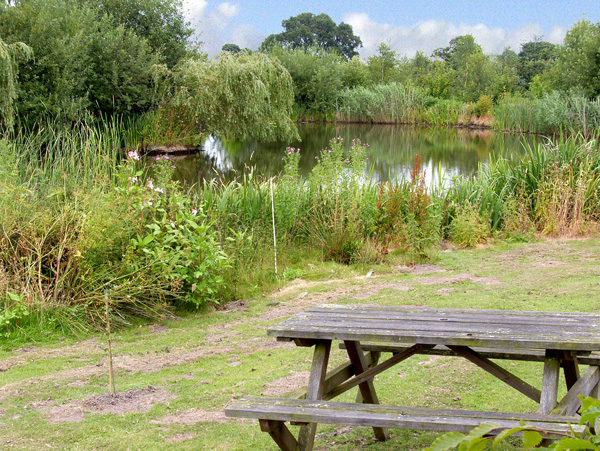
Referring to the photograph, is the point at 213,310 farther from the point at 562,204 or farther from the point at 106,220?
the point at 562,204

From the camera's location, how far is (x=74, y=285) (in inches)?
224

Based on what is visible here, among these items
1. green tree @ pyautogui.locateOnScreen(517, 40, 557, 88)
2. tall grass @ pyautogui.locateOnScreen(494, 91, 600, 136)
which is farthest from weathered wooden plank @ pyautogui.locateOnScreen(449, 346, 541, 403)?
green tree @ pyautogui.locateOnScreen(517, 40, 557, 88)

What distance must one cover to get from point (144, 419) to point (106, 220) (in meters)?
2.87

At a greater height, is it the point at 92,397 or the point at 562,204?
the point at 562,204

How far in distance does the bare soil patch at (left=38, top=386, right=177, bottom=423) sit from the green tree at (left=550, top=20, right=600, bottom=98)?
31.1m

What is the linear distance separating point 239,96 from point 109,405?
17828 mm

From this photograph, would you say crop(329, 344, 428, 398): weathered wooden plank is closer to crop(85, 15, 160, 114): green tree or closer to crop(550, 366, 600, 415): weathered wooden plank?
crop(550, 366, 600, 415): weathered wooden plank

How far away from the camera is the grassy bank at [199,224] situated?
561 centimetres

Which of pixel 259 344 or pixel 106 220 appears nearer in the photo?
pixel 259 344

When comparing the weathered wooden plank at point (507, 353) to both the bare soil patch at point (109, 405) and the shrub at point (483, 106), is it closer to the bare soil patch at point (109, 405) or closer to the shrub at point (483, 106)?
the bare soil patch at point (109, 405)

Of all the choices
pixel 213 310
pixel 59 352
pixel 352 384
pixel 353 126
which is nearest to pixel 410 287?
pixel 213 310

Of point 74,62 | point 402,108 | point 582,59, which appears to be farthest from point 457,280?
point 402,108

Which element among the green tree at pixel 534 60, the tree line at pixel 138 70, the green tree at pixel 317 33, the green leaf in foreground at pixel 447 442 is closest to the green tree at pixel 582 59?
the tree line at pixel 138 70

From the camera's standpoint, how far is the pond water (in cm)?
1855
